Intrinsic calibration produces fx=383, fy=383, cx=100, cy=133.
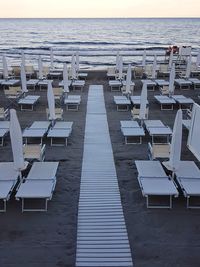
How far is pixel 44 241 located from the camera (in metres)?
5.87

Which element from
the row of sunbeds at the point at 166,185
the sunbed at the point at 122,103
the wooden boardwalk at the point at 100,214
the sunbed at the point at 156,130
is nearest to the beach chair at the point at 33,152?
the wooden boardwalk at the point at 100,214

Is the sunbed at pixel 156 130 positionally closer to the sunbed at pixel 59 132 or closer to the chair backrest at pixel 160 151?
the chair backrest at pixel 160 151

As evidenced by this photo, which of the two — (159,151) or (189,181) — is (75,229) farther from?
(159,151)

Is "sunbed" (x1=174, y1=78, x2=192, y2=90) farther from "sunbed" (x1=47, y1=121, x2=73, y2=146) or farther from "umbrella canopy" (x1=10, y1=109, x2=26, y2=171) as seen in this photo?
"umbrella canopy" (x1=10, y1=109, x2=26, y2=171)

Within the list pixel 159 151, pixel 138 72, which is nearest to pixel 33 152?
pixel 159 151

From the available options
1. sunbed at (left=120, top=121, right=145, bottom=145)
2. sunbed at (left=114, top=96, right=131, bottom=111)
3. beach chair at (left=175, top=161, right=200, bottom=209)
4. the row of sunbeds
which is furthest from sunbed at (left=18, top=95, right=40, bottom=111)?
beach chair at (left=175, top=161, right=200, bottom=209)

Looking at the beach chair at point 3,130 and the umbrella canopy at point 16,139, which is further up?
the umbrella canopy at point 16,139

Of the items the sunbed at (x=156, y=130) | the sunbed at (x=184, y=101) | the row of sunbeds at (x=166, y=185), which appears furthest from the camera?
the sunbed at (x=184, y=101)

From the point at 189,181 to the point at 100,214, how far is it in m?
1.88

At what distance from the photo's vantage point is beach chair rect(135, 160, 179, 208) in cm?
682

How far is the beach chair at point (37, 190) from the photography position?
6.74 meters

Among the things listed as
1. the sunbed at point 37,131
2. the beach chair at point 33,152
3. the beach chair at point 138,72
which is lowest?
the beach chair at point 138,72

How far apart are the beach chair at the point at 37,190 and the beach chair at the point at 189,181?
242 cm

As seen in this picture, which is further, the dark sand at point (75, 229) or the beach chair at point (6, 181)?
the beach chair at point (6, 181)
